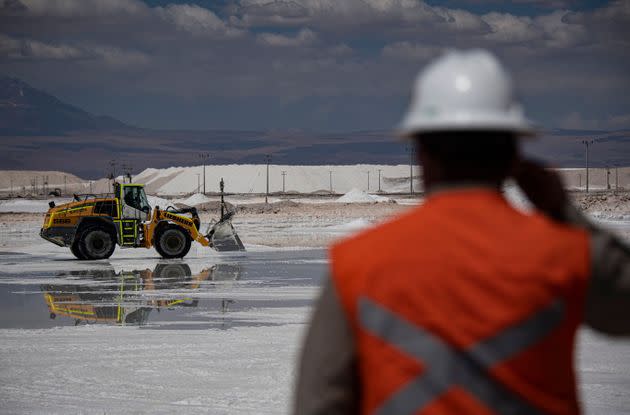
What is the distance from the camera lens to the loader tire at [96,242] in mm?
25516

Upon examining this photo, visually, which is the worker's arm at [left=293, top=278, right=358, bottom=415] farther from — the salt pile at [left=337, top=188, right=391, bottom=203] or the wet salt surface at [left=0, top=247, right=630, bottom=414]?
the salt pile at [left=337, top=188, right=391, bottom=203]

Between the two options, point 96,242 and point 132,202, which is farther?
point 96,242

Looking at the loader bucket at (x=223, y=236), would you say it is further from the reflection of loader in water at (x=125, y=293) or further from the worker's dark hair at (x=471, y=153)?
the worker's dark hair at (x=471, y=153)

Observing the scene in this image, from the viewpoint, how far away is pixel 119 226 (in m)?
25.2

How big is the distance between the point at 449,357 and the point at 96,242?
24.5m

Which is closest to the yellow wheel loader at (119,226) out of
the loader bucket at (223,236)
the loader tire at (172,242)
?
the loader tire at (172,242)

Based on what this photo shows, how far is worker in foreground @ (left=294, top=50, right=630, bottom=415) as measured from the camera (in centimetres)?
187

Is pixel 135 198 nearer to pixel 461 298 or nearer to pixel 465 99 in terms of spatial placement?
pixel 465 99

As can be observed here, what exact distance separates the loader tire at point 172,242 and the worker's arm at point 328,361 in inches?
928

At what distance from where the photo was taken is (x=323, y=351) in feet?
6.34

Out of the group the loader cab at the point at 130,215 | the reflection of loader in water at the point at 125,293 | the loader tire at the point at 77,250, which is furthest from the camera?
the loader tire at the point at 77,250

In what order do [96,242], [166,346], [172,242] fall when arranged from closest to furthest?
[166,346], [172,242], [96,242]

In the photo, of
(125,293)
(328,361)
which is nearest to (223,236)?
(125,293)

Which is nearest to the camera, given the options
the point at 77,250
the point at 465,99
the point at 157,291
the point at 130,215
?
the point at 465,99
